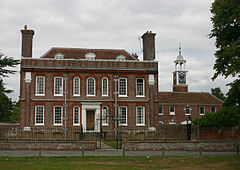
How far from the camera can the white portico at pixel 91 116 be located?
3616 centimetres

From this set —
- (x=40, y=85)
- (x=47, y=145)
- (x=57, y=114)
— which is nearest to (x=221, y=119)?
(x=57, y=114)

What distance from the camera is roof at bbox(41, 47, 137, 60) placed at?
126ft

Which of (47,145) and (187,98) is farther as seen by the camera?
(187,98)

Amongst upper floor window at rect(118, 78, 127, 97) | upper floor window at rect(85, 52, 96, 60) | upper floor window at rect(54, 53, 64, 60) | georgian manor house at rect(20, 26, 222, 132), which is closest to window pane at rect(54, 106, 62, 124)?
georgian manor house at rect(20, 26, 222, 132)

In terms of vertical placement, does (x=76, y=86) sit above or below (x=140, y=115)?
above

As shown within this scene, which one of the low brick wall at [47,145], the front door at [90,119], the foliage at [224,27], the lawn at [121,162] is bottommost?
the lawn at [121,162]

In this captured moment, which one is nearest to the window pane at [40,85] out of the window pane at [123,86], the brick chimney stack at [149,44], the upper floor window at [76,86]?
the upper floor window at [76,86]

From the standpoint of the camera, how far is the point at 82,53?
129 ft

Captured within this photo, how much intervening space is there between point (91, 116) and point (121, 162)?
19479 millimetres

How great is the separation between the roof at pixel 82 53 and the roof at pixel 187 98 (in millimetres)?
19312

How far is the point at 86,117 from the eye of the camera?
120 feet

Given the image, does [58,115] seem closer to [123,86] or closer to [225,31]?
[123,86]

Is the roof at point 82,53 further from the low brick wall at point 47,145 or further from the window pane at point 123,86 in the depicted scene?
the low brick wall at point 47,145

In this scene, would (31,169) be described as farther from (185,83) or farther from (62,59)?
(185,83)
